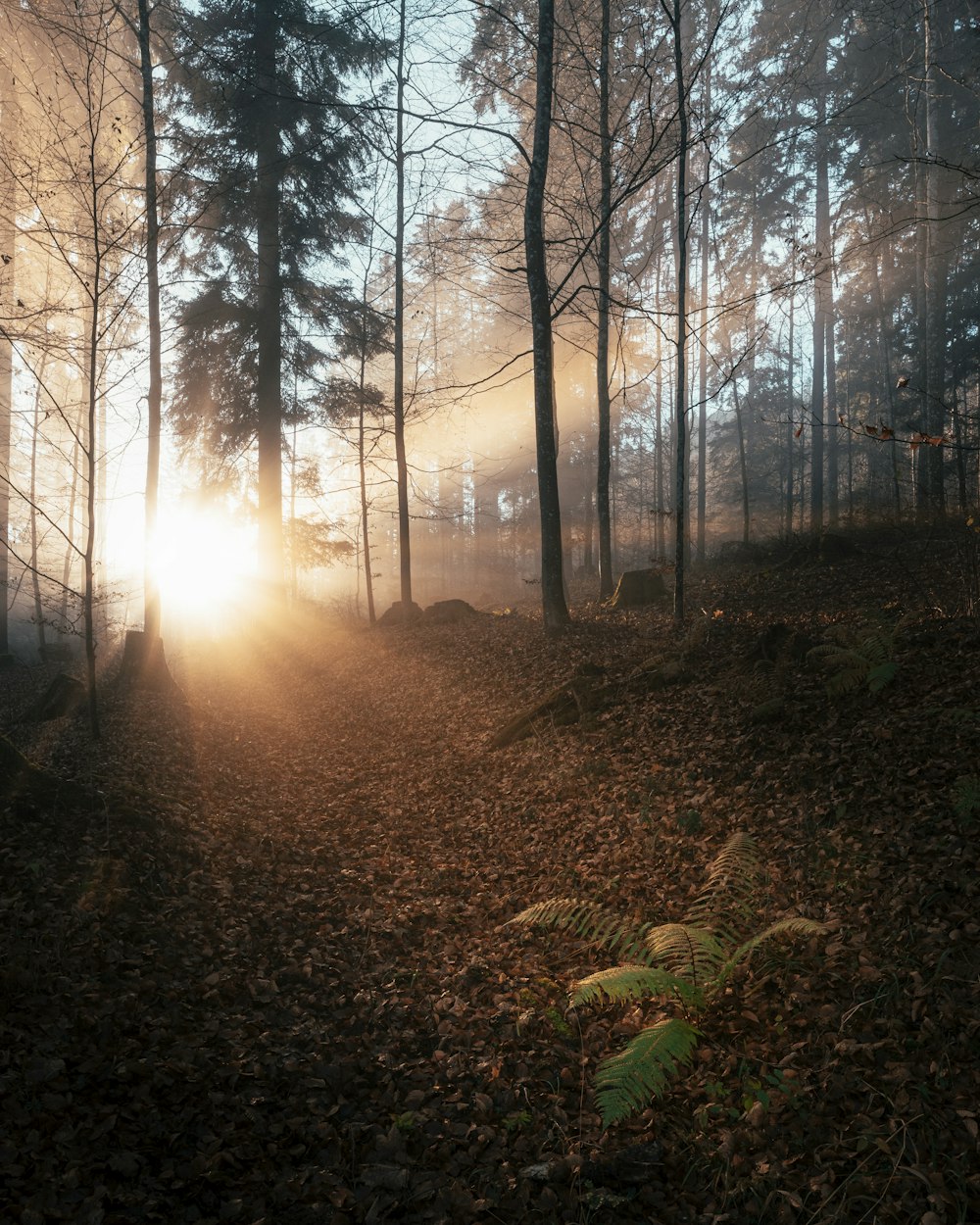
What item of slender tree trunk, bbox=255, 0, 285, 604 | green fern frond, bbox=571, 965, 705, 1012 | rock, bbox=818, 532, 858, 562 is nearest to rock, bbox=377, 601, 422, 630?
slender tree trunk, bbox=255, 0, 285, 604

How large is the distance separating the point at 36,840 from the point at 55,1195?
332 centimetres

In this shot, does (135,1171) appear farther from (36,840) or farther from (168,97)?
(168,97)

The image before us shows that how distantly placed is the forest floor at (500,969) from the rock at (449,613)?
765 cm

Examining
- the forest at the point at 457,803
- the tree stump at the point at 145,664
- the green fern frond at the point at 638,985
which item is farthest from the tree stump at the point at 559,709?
the tree stump at the point at 145,664

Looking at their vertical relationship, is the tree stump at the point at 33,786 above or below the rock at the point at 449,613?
below

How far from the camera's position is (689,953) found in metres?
4.00

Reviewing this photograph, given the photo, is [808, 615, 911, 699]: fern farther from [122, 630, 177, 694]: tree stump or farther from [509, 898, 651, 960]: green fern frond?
[122, 630, 177, 694]: tree stump

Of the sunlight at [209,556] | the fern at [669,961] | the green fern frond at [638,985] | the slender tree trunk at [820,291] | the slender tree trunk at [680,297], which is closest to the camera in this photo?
the fern at [669,961]

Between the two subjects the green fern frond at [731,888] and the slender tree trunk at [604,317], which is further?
the slender tree trunk at [604,317]

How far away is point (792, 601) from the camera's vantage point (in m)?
10.7

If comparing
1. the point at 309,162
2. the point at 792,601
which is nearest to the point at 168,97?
the point at 309,162

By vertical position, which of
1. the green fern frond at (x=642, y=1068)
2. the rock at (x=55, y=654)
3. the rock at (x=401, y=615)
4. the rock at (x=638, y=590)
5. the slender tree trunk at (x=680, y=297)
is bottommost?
the green fern frond at (x=642, y=1068)

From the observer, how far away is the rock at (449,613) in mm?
16805

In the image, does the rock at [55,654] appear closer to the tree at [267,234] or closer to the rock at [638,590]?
the tree at [267,234]
